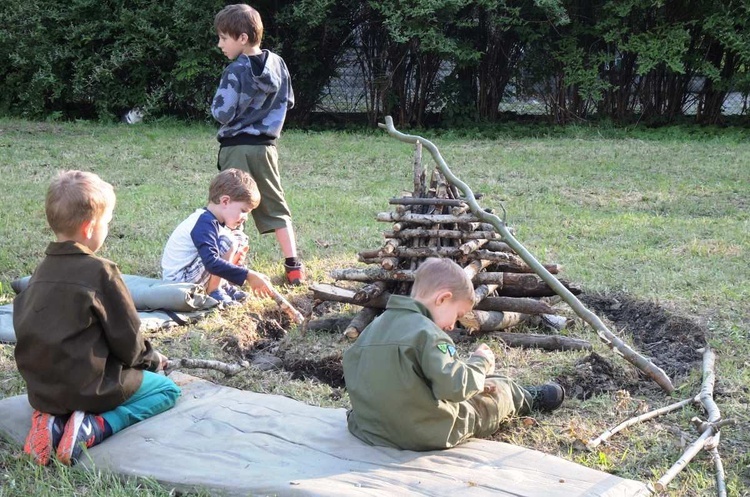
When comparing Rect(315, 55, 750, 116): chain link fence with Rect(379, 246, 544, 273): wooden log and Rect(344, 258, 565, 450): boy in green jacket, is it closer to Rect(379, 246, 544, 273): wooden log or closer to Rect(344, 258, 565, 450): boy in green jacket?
Rect(379, 246, 544, 273): wooden log

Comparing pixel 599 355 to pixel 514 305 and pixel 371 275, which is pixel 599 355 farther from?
pixel 371 275

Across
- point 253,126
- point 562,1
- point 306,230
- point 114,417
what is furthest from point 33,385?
point 562,1

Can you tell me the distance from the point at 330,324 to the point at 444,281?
2130mm

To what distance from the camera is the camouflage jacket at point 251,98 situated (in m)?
6.13

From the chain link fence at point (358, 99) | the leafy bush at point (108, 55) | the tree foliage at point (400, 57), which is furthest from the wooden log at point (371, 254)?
the chain link fence at point (358, 99)

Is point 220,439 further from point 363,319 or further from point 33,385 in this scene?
point 363,319

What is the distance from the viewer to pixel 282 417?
12.9 ft

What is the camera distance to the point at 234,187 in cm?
555

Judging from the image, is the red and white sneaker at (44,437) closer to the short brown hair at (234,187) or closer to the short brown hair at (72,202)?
the short brown hair at (72,202)

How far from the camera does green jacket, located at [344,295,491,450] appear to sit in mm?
3398

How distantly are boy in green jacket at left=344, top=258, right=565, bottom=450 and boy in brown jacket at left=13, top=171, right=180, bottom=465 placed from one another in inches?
41.1

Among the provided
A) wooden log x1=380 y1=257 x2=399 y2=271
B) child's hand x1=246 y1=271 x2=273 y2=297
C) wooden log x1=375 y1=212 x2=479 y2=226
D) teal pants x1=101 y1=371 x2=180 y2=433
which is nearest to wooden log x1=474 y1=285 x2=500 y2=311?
wooden log x1=375 y1=212 x2=479 y2=226

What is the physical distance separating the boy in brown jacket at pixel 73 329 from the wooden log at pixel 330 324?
1.93 meters

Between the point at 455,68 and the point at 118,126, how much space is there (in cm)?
598
